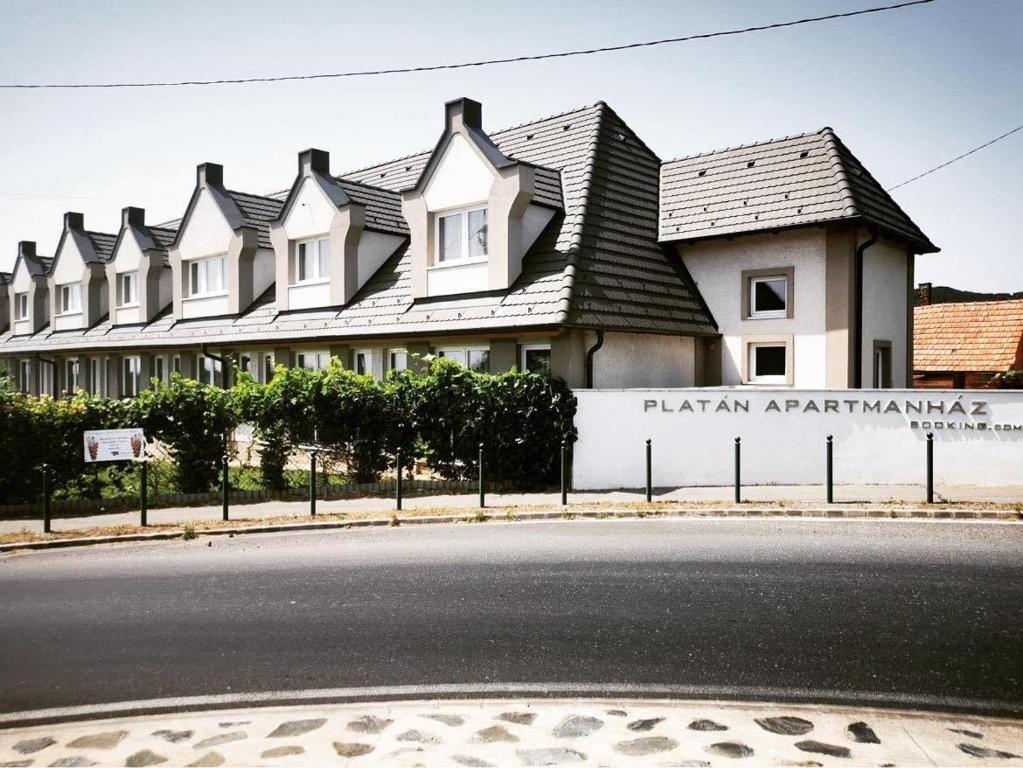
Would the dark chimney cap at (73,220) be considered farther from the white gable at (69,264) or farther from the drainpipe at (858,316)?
the drainpipe at (858,316)

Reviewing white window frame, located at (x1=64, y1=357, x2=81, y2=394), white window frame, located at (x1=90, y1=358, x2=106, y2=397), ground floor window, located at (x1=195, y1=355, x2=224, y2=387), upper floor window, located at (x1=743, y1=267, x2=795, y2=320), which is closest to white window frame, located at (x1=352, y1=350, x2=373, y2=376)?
ground floor window, located at (x1=195, y1=355, x2=224, y2=387)

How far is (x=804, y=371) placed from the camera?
60.7 ft

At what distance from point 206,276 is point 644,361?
689 inches

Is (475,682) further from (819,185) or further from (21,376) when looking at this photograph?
(21,376)

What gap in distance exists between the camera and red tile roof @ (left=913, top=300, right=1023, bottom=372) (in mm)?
31391

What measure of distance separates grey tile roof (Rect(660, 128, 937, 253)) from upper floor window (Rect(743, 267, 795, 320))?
116cm

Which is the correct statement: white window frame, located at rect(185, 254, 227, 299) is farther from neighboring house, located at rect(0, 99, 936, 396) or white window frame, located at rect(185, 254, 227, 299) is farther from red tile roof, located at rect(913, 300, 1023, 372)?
red tile roof, located at rect(913, 300, 1023, 372)

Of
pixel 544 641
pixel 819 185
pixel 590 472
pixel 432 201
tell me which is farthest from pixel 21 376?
pixel 544 641

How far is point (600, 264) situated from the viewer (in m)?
18.4

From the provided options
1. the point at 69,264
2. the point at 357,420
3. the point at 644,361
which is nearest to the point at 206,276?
the point at 69,264

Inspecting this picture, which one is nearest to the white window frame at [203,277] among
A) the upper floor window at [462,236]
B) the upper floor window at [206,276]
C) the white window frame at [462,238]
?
the upper floor window at [206,276]

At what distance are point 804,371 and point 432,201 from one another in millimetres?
10050

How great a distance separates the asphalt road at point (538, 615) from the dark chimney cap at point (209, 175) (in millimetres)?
20474

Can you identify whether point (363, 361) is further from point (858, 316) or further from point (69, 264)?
point (69, 264)
